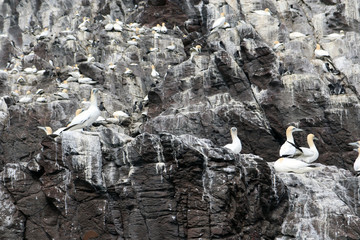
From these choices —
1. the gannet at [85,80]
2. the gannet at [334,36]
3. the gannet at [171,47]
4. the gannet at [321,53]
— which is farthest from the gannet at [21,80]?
the gannet at [334,36]

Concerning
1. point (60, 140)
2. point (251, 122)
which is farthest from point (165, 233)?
point (251, 122)

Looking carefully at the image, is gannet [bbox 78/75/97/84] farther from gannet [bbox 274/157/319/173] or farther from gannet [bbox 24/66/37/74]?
gannet [bbox 274/157/319/173]

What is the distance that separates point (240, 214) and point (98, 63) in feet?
51.1

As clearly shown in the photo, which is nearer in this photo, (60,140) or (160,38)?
(60,140)

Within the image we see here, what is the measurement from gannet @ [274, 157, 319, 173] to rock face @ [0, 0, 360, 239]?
214 mm

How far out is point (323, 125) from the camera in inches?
791

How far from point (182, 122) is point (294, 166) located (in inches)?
223

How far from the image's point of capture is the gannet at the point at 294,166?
50.9ft

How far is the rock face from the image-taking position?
560 inches

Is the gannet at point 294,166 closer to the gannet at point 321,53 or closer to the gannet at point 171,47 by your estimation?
the gannet at point 321,53

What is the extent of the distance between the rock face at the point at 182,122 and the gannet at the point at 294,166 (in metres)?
0.21

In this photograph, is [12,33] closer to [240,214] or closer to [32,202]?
[32,202]

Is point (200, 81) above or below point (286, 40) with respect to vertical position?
below

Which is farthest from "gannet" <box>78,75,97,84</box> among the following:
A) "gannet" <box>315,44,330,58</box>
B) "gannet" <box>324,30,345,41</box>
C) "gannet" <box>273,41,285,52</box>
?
"gannet" <box>324,30,345,41</box>
